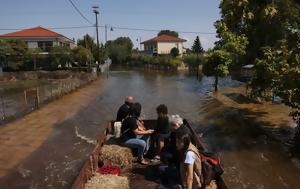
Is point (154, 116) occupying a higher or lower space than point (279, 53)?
lower

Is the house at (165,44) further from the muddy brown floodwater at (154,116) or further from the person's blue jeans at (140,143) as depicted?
the person's blue jeans at (140,143)

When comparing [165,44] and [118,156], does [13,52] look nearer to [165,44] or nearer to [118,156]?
[165,44]

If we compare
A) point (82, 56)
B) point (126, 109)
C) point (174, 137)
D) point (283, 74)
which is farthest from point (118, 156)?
point (82, 56)

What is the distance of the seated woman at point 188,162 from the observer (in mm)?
6254

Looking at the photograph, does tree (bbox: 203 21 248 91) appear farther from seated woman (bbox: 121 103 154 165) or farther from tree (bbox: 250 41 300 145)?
seated woman (bbox: 121 103 154 165)

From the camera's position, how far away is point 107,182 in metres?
8.11

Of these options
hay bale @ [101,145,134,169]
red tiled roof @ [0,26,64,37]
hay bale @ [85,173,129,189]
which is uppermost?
A: red tiled roof @ [0,26,64,37]

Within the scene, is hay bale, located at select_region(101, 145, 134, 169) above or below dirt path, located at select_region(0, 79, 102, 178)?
above

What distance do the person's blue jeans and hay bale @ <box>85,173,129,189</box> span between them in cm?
127

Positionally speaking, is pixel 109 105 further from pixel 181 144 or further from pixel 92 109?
pixel 181 144

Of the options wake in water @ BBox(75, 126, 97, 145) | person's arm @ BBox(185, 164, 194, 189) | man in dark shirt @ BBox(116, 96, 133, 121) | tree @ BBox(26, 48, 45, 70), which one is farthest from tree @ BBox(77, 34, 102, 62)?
person's arm @ BBox(185, 164, 194, 189)

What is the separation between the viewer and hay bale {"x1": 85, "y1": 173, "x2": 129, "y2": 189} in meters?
7.91

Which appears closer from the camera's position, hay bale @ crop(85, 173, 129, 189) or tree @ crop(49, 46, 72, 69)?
hay bale @ crop(85, 173, 129, 189)

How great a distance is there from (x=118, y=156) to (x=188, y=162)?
3704 mm
